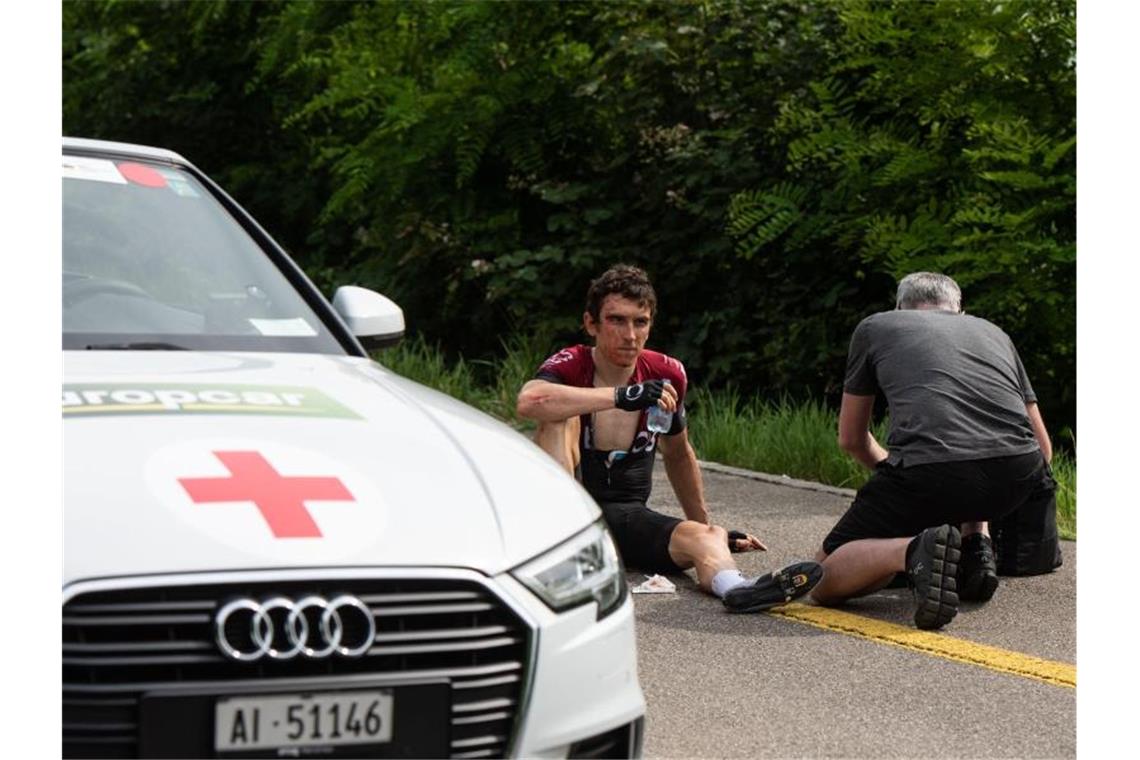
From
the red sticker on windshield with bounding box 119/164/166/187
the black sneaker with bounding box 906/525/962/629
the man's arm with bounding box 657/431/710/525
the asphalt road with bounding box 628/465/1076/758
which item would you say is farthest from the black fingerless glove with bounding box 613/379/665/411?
the red sticker on windshield with bounding box 119/164/166/187

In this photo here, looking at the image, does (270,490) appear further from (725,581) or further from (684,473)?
(684,473)

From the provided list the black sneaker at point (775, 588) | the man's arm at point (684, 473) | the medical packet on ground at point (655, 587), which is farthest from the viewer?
the man's arm at point (684, 473)

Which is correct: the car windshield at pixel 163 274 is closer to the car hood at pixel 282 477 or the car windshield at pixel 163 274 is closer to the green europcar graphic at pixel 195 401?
the car hood at pixel 282 477

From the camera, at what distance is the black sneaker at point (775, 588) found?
622 centimetres

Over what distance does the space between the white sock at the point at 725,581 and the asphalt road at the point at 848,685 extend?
7 cm

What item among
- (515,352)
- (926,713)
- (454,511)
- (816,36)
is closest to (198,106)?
(515,352)

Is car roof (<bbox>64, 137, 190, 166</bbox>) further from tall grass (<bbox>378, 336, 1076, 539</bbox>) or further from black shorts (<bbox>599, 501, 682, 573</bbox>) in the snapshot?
tall grass (<bbox>378, 336, 1076, 539</bbox>)

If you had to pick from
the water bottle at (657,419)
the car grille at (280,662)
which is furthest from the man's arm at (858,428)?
the car grille at (280,662)

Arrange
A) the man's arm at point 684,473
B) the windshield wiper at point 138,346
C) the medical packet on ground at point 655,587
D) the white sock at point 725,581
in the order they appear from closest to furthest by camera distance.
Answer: the windshield wiper at point 138,346, the white sock at point 725,581, the medical packet on ground at point 655,587, the man's arm at point 684,473

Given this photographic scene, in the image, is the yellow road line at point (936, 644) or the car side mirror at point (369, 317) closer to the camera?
the car side mirror at point (369, 317)

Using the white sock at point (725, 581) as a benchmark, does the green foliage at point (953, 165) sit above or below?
above

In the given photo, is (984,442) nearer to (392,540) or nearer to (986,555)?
(986,555)

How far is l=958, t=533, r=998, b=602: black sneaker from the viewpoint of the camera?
6445mm

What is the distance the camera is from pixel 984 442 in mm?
6574
